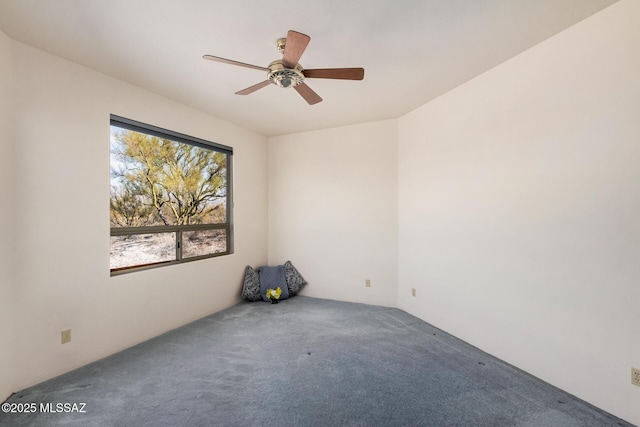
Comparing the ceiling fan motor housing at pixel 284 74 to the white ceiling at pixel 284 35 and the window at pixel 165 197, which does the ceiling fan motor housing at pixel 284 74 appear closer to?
the white ceiling at pixel 284 35

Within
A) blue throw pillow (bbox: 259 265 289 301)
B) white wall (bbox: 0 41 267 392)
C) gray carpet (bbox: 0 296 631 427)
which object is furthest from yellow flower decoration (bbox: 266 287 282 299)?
white wall (bbox: 0 41 267 392)

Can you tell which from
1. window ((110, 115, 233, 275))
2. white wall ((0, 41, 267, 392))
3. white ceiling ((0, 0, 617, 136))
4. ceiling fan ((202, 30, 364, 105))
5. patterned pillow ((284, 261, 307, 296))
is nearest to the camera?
white ceiling ((0, 0, 617, 136))

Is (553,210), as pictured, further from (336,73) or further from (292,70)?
(292,70)

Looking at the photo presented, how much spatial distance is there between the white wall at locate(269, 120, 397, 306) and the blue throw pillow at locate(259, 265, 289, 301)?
0.34 m

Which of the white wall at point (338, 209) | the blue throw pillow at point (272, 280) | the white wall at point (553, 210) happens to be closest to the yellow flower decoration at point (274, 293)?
the blue throw pillow at point (272, 280)

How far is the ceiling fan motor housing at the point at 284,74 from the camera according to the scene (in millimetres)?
1935

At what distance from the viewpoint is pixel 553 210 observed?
200cm

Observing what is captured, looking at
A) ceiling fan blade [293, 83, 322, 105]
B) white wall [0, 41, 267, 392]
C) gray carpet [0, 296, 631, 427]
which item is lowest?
gray carpet [0, 296, 631, 427]

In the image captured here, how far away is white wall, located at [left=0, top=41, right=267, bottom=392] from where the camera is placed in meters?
1.98

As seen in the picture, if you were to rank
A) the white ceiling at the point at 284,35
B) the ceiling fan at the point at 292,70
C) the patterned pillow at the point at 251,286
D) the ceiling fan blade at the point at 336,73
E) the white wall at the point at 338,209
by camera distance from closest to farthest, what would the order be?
the white ceiling at the point at 284,35 < the ceiling fan at the point at 292,70 < the ceiling fan blade at the point at 336,73 < the white wall at the point at 338,209 < the patterned pillow at the point at 251,286

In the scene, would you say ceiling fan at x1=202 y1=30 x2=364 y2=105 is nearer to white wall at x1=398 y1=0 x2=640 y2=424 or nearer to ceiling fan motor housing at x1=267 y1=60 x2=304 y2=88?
ceiling fan motor housing at x1=267 y1=60 x2=304 y2=88

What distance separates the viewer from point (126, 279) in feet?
8.43

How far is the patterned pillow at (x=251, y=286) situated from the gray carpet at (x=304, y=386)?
975mm

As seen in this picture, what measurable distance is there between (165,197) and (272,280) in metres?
1.89
